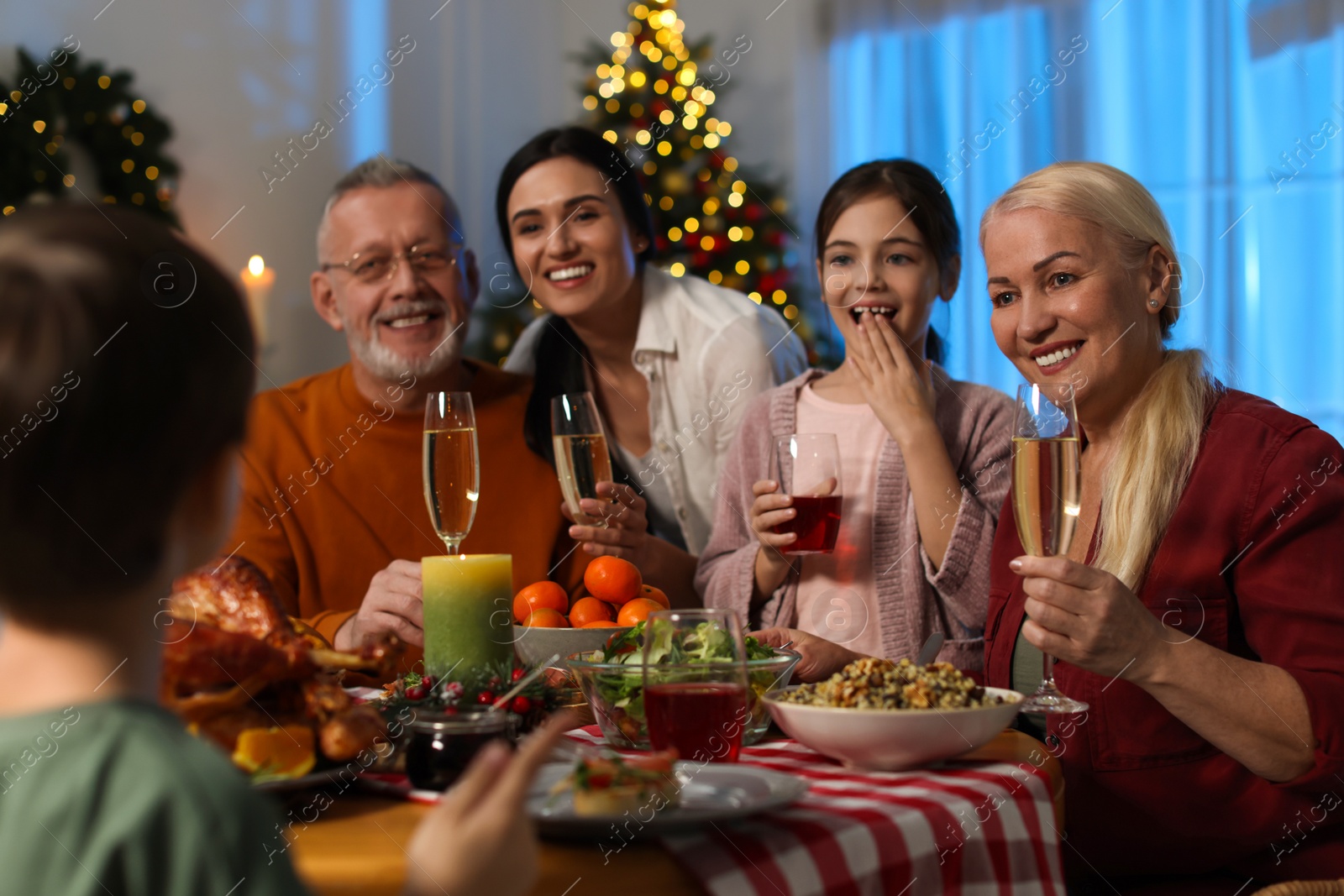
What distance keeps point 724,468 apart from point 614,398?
522 mm

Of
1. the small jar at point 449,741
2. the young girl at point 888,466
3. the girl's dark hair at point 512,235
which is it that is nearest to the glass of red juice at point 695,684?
the small jar at point 449,741

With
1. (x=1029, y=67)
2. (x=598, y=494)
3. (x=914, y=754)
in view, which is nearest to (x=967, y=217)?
(x=1029, y=67)

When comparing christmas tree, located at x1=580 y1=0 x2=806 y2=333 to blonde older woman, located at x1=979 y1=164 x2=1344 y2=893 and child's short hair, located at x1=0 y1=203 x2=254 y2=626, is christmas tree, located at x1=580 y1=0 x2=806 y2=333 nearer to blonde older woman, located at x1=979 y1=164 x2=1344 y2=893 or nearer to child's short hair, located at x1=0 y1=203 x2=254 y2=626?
blonde older woman, located at x1=979 y1=164 x2=1344 y2=893

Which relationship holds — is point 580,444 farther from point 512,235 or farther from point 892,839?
point 512,235

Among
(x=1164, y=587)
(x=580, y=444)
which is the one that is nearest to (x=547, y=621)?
(x=580, y=444)

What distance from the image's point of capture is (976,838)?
3.38 ft

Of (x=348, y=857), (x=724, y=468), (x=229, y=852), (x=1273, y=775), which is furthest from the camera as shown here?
(x=724, y=468)

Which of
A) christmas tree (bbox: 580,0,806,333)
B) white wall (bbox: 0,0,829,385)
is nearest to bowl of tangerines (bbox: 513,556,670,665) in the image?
white wall (bbox: 0,0,829,385)

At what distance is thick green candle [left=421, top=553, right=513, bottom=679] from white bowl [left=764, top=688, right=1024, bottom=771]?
0.39 metres

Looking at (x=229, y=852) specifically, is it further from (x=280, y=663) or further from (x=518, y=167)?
(x=518, y=167)

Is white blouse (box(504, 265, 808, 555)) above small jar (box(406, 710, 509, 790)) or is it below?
above

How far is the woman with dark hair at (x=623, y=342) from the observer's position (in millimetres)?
2877

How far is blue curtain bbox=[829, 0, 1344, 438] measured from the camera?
5.00 meters

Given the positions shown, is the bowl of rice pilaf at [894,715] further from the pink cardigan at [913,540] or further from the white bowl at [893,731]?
the pink cardigan at [913,540]
